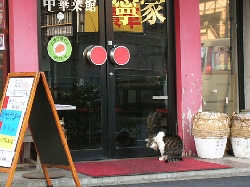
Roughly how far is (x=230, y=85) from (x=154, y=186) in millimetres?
4360

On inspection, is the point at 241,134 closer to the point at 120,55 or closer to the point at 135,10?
the point at 120,55

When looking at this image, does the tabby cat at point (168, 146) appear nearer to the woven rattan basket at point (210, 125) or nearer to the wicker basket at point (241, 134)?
the woven rattan basket at point (210, 125)

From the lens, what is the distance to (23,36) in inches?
336

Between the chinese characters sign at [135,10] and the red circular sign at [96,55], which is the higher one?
the chinese characters sign at [135,10]

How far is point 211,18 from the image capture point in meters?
10.7

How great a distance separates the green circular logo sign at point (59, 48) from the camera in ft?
29.3

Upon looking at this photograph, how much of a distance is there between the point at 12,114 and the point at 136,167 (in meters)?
2.72

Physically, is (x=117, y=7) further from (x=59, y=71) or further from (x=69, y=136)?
(x=69, y=136)

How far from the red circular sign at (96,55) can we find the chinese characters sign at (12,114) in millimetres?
2514

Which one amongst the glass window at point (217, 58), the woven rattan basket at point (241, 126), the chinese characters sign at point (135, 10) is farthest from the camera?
the glass window at point (217, 58)

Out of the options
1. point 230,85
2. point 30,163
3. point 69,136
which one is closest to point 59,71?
point 69,136

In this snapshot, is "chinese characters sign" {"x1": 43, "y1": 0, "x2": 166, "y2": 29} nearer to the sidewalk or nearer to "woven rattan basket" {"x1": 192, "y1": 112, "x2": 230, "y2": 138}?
"woven rattan basket" {"x1": 192, "y1": 112, "x2": 230, "y2": 138}

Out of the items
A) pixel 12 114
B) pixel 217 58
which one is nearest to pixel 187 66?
pixel 217 58

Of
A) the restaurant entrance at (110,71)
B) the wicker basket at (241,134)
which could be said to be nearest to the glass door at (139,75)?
the restaurant entrance at (110,71)
